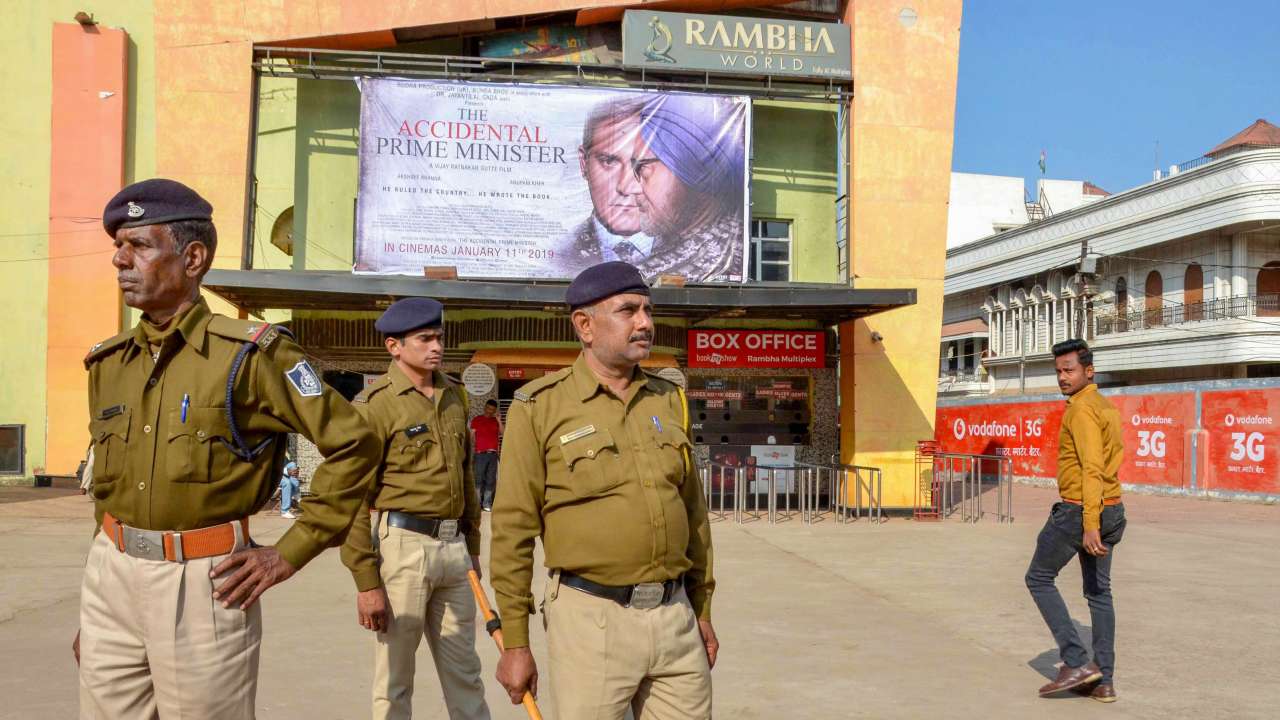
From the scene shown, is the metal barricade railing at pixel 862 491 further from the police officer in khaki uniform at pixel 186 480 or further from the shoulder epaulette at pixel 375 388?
the police officer in khaki uniform at pixel 186 480

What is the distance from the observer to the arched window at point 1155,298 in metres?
33.1

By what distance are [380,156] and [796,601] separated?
11.0m

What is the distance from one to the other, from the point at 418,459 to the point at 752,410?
1511 centimetres

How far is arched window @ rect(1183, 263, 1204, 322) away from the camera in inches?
1240

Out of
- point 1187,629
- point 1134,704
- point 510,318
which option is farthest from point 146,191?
point 510,318

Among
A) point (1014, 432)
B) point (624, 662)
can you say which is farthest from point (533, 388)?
point (1014, 432)

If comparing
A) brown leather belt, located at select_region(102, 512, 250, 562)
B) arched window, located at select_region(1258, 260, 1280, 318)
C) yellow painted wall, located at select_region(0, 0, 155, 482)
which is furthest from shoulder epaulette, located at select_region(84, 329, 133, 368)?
arched window, located at select_region(1258, 260, 1280, 318)

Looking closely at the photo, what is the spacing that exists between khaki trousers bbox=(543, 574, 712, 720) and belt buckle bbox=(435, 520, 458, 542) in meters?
1.60

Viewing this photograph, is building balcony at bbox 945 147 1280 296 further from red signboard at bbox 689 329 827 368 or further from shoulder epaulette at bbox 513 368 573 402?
shoulder epaulette at bbox 513 368 573 402

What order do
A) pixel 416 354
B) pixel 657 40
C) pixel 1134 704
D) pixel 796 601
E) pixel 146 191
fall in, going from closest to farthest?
pixel 146 191 → pixel 416 354 → pixel 1134 704 → pixel 796 601 → pixel 657 40

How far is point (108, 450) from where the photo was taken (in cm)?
291

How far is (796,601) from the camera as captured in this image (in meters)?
9.10

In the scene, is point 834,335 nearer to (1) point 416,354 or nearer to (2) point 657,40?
(2) point 657,40

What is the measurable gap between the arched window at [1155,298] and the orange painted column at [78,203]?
97.4ft
